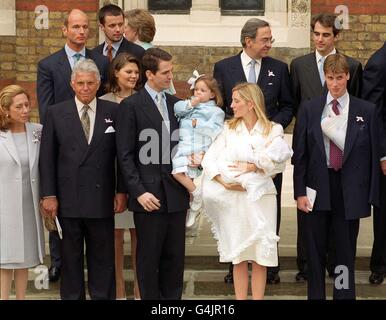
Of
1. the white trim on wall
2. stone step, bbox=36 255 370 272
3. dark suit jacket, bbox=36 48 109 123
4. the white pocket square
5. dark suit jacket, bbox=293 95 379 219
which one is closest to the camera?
the white pocket square

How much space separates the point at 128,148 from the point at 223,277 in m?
1.74

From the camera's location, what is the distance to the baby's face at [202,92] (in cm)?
781

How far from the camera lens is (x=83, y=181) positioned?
7.58m

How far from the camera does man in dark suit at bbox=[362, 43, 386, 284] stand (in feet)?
27.6

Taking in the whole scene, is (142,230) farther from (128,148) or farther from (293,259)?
(293,259)

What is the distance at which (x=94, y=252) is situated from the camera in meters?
7.71

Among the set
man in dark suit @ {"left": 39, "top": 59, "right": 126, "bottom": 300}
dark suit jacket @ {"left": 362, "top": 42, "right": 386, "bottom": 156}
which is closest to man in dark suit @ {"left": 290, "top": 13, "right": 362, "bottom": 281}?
dark suit jacket @ {"left": 362, "top": 42, "right": 386, "bottom": 156}

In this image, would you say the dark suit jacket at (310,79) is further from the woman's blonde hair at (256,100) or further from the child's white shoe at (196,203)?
the child's white shoe at (196,203)

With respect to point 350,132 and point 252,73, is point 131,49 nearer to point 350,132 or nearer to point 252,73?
point 252,73

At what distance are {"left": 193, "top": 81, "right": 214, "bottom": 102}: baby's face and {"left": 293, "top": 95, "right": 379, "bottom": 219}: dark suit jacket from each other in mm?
674

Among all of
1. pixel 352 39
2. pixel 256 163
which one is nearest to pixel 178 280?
pixel 256 163

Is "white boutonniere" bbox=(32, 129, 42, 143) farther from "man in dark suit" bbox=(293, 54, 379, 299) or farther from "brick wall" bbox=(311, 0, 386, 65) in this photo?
"brick wall" bbox=(311, 0, 386, 65)

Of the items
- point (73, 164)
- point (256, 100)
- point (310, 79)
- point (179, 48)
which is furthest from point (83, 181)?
point (179, 48)

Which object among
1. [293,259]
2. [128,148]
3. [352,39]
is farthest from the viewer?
[352,39]
